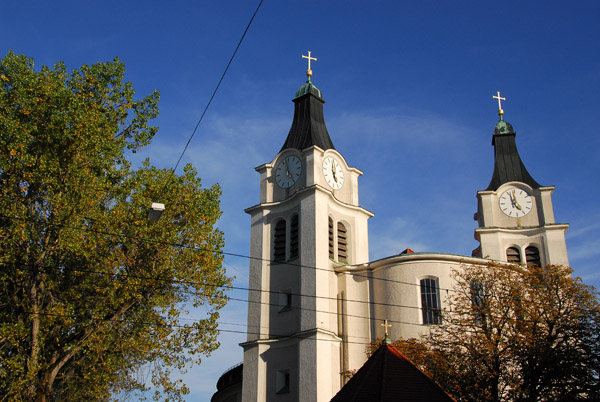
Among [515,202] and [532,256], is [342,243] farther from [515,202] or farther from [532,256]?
[532,256]

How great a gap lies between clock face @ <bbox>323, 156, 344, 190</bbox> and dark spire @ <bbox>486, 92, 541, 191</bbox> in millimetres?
9627

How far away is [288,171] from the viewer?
40500mm

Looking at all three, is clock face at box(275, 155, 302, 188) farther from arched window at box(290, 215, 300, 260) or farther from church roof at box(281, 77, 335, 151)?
arched window at box(290, 215, 300, 260)

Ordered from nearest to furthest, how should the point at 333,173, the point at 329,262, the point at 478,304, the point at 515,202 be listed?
the point at 478,304, the point at 329,262, the point at 333,173, the point at 515,202

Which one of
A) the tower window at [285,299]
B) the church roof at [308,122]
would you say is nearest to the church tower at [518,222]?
the church roof at [308,122]

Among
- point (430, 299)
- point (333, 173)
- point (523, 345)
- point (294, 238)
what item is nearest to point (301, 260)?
point (294, 238)

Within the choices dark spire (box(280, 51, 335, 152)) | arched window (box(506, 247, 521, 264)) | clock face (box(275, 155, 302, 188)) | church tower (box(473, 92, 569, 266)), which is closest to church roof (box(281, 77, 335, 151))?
dark spire (box(280, 51, 335, 152))

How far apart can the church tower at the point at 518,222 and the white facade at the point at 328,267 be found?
6 centimetres

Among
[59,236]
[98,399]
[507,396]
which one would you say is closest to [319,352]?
[507,396]

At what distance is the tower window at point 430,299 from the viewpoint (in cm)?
3397

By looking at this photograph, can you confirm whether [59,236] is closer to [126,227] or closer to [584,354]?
[126,227]

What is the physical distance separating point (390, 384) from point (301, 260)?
16780 millimetres

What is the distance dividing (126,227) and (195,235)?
256cm

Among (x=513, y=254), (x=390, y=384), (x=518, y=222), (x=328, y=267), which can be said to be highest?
(x=518, y=222)
